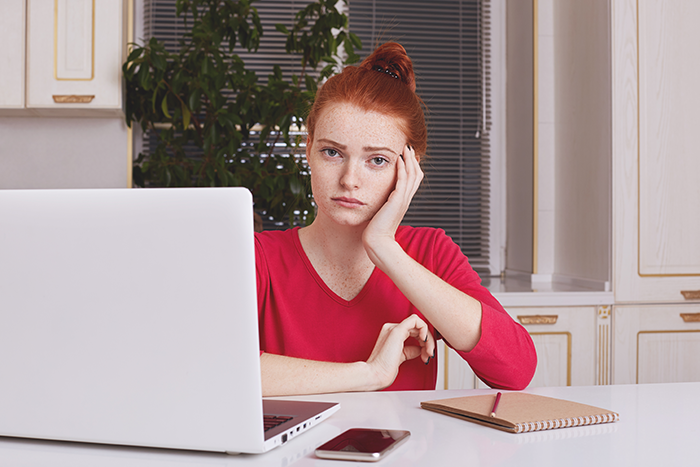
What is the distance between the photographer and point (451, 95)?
3059 millimetres

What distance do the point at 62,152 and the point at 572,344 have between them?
2192mm

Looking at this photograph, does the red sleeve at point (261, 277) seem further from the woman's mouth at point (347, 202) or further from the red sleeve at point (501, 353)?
the red sleeve at point (501, 353)

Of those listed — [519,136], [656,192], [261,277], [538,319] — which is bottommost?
[538,319]

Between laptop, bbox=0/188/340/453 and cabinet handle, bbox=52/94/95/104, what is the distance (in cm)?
189

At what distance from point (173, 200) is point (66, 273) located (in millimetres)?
131

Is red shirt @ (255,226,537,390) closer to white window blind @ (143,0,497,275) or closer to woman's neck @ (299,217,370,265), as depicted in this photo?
woman's neck @ (299,217,370,265)

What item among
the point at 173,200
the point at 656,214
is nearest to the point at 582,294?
the point at 656,214

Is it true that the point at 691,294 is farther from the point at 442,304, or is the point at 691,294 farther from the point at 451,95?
the point at 442,304

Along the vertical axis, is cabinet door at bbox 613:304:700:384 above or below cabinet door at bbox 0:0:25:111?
below

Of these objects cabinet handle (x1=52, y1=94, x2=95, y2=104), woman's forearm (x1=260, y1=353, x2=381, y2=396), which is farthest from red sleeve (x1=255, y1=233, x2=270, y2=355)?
cabinet handle (x1=52, y1=94, x2=95, y2=104)

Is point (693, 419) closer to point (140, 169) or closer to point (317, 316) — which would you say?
point (317, 316)

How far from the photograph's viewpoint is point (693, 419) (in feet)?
2.58

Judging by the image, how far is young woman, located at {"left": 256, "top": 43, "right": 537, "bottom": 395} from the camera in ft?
3.40

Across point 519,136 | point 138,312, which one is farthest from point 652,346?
point 138,312
